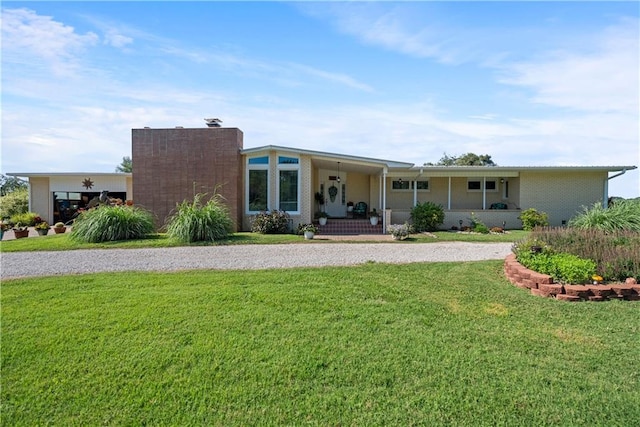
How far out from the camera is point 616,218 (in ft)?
33.7

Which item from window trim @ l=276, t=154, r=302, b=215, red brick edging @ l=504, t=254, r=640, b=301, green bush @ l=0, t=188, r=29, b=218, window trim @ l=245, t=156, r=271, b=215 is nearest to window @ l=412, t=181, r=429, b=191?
window trim @ l=276, t=154, r=302, b=215

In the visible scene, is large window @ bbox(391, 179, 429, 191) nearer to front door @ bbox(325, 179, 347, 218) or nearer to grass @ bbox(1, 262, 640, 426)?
front door @ bbox(325, 179, 347, 218)

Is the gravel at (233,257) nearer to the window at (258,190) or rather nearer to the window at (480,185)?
the window at (258,190)

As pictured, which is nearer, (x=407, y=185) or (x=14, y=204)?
(x=407, y=185)

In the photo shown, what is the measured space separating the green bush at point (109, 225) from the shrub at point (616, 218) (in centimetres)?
1394

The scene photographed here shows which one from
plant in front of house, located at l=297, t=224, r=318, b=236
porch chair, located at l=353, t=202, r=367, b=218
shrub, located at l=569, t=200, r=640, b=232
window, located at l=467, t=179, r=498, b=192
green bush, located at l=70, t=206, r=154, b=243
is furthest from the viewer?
window, located at l=467, t=179, r=498, b=192

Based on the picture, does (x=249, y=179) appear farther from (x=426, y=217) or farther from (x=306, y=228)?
(x=426, y=217)

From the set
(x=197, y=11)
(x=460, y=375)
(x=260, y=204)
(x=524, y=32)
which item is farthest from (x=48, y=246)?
(x=524, y=32)

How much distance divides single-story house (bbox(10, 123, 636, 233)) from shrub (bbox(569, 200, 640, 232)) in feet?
21.5

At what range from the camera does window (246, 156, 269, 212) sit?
15141mm

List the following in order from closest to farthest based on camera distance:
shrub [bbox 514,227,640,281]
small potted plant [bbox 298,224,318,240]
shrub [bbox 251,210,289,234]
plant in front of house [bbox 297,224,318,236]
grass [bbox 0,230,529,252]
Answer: shrub [bbox 514,227,640,281], grass [bbox 0,230,529,252], small potted plant [bbox 298,224,318,240], plant in front of house [bbox 297,224,318,236], shrub [bbox 251,210,289,234]

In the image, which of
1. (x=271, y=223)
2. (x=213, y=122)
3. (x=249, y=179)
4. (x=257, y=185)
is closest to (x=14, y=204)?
(x=213, y=122)

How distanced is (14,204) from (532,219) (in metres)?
29.1

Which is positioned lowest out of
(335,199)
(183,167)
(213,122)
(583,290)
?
(583,290)
